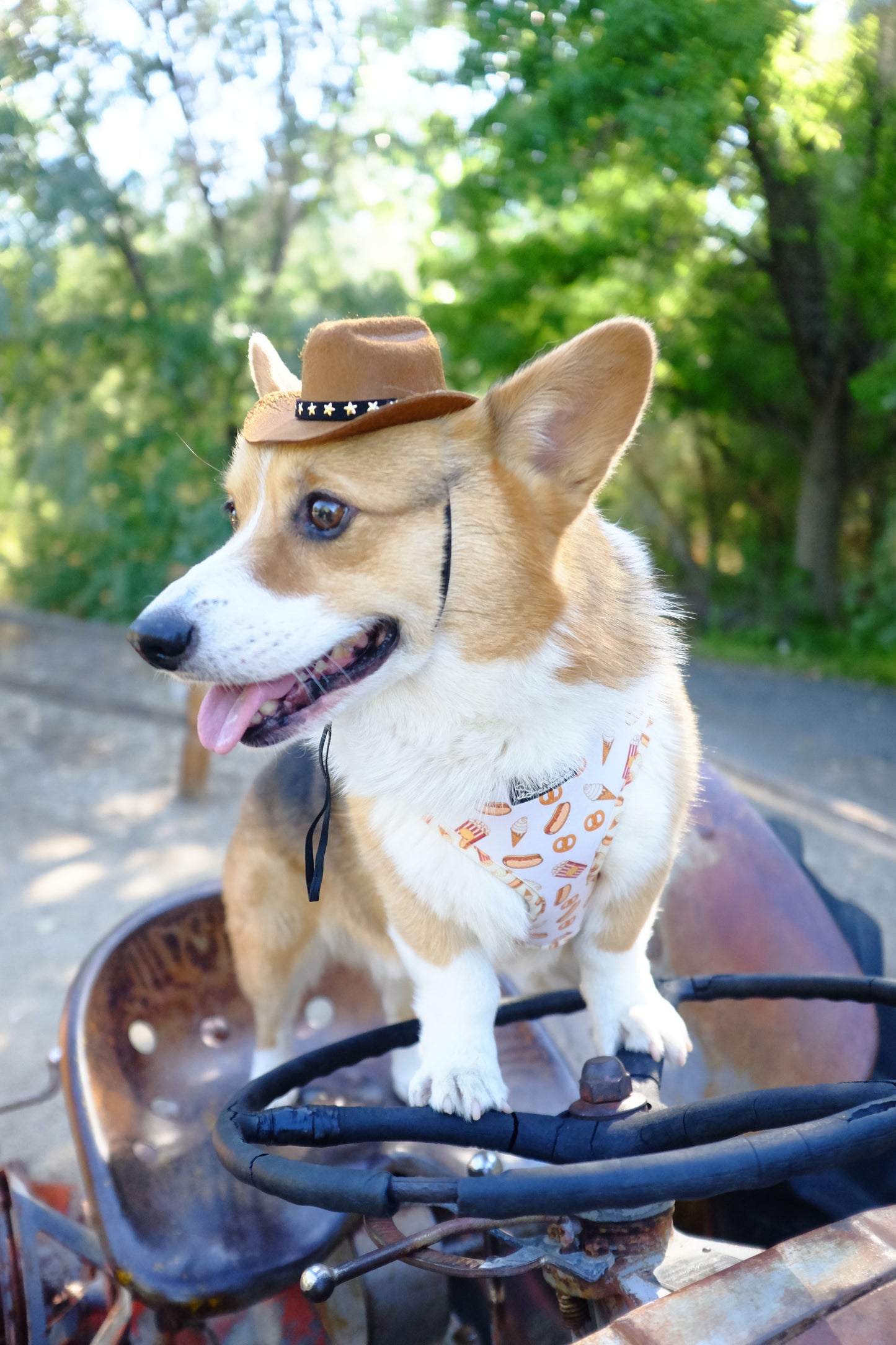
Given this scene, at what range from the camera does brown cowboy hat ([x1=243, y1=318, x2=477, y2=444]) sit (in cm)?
118

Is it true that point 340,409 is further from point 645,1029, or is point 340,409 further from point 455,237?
point 455,237

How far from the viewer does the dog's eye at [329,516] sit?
1.22 metres

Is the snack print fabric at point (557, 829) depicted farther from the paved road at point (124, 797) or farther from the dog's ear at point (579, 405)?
the paved road at point (124, 797)

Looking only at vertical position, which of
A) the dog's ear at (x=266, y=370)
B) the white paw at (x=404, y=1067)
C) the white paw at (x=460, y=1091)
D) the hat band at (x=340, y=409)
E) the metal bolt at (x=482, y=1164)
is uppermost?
the hat band at (x=340, y=409)

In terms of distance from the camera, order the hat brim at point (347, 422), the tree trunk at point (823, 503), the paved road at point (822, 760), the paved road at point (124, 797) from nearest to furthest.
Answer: the hat brim at point (347, 422) < the paved road at point (124, 797) < the paved road at point (822, 760) < the tree trunk at point (823, 503)

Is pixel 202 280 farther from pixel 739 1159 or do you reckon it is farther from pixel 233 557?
pixel 739 1159

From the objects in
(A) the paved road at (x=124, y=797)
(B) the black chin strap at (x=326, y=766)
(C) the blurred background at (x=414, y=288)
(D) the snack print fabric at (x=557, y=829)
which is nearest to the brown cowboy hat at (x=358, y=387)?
(B) the black chin strap at (x=326, y=766)

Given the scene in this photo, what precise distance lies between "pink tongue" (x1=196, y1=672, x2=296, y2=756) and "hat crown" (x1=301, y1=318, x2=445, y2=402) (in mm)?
369

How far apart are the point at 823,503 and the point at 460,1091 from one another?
8760 millimetres

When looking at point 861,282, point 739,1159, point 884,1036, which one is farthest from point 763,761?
point 739,1159

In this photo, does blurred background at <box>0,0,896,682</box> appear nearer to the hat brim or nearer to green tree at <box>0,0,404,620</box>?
green tree at <box>0,0,404,620</box>

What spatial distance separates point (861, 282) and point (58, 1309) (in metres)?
8.18

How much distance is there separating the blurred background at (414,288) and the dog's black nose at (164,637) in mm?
2710

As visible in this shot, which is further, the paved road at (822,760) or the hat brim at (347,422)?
the paved road at (822,760)
